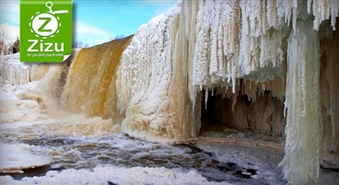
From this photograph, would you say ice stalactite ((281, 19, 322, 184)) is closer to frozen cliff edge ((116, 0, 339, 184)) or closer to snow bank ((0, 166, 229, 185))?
frozen cliff edge ((116, 0, 339, 184))

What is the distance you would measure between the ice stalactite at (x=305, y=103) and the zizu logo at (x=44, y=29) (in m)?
1.72

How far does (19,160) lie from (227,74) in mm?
2221

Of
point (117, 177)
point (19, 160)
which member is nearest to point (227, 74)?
point (117, 177)

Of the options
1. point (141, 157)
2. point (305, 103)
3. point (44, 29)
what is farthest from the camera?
point (141, 157)

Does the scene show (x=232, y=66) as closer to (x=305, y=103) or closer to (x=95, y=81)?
(x=305, y=103)

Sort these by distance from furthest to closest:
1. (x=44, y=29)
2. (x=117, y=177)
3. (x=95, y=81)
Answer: (x=95, y=81) < (x=117, y=177) < (x=44, y=29)

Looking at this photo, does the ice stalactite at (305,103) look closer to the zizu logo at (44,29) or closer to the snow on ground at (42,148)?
the snow on ground at (42,148)

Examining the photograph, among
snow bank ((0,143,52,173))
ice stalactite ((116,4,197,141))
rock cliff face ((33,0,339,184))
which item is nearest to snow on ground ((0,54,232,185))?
snow bank ((0,143,52,173))

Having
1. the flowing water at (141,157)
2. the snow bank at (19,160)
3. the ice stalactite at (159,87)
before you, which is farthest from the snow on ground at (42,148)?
the ice stalactite at (159,87)

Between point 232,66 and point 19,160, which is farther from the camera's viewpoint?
point 19,160

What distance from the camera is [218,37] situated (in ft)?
9.56

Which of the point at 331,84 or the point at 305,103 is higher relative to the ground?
the point at 331,84

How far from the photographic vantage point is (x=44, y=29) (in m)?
2.27

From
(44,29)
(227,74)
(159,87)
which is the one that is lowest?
(159,87)
